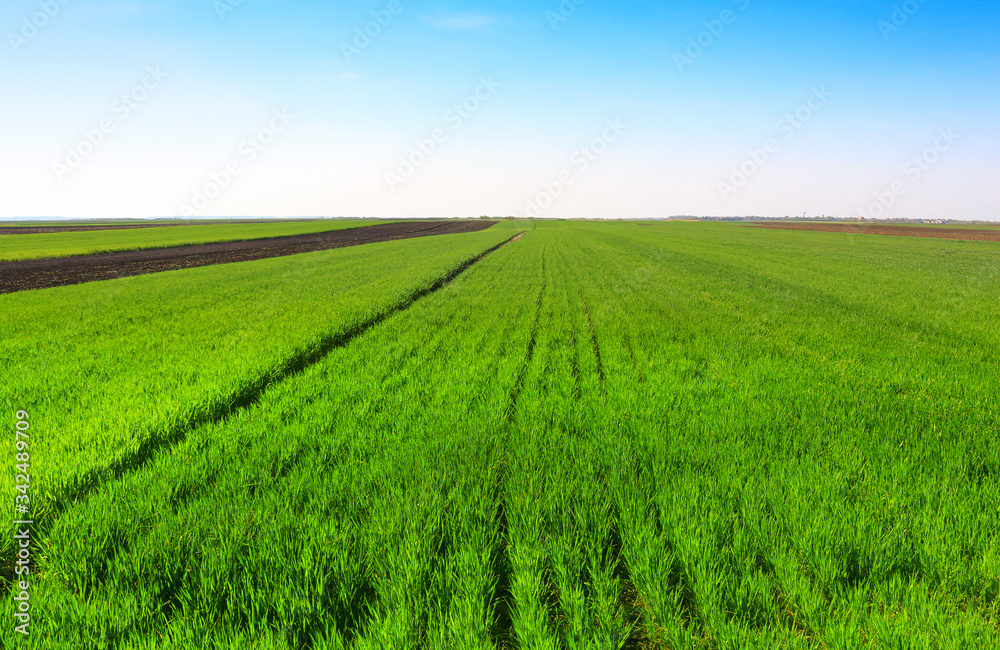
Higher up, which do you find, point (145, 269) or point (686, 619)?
point (145, 269)

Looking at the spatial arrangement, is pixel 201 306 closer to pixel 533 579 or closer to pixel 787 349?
pixel 533 579

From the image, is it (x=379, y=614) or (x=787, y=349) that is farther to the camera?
(x=787, y=349)

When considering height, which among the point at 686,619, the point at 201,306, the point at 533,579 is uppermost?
the point at 201,306

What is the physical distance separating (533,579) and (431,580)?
72 cm

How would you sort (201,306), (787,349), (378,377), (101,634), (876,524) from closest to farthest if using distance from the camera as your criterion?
(101,634) → (876,524) → (378,377) → (787,349) → (201,306)

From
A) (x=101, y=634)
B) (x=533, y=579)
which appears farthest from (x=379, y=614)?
(x=101, y=634)

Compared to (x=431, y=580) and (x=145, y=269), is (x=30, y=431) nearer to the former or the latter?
(x=431, y=580)

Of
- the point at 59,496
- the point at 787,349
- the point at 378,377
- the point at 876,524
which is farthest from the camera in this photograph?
the point at 787,349

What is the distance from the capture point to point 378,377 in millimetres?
7281

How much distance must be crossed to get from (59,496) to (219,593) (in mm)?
2371

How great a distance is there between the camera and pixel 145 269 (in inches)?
1140

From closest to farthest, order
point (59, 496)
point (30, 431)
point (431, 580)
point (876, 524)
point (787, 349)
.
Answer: point (431, 580)
point (876, 524)
point (59, 496)
point (30, 431)
point (787, 349)

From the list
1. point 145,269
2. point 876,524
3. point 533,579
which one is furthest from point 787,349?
point 145,269

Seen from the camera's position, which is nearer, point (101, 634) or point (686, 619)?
point (101, 634)
